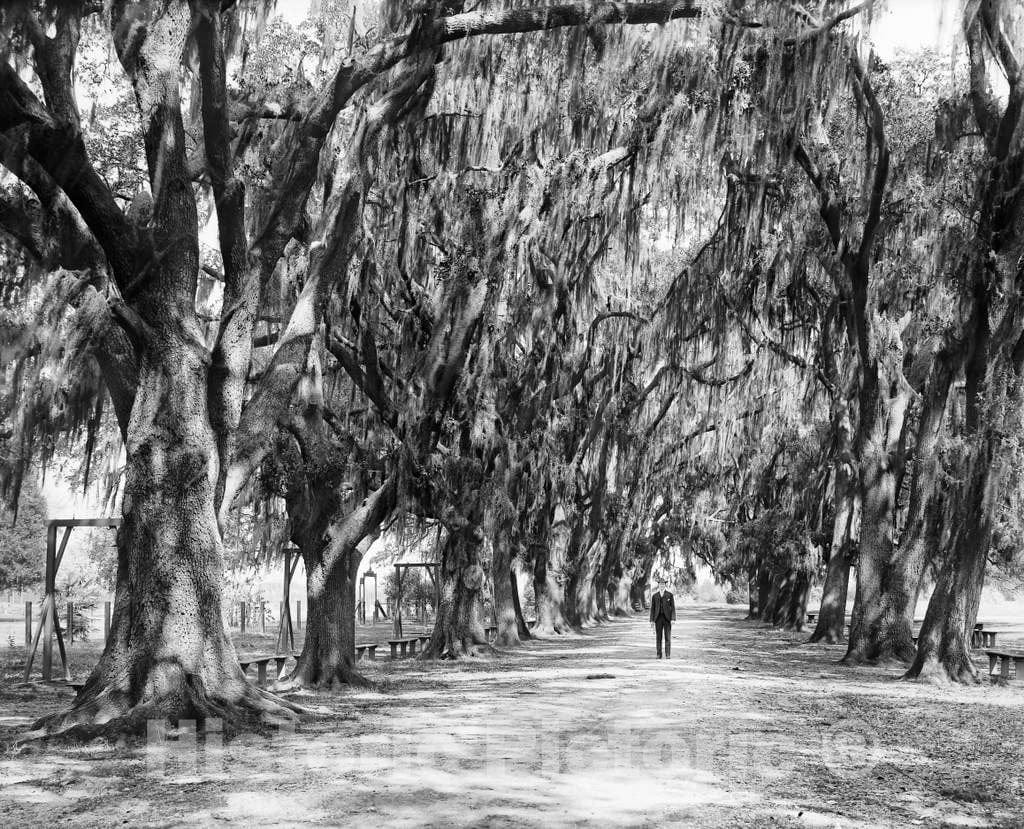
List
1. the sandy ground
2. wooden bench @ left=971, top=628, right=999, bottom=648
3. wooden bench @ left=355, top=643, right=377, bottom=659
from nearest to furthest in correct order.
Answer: the sandy ground
wooden bench @ left=355, top=643, right=377, bottom=659
wooden bench @ left=971, top=628, right=999, bottom=648

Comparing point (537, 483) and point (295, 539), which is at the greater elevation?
point (537, 483)

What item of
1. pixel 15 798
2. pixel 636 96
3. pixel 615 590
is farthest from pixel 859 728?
pixel 615 590

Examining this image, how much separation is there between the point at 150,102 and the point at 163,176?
685 mm

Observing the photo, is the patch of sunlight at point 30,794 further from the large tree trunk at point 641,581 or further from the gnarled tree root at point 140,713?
the large tree trunk at point 641,581

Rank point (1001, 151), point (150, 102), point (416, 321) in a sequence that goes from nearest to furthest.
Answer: point (150, 102) → point (1001, 151) → point (416, 321)

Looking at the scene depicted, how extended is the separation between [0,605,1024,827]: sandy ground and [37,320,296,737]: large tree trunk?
0.61 m

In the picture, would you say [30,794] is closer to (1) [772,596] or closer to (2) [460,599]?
(2) [460,599]

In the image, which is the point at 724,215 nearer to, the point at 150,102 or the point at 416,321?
the point at 416,321

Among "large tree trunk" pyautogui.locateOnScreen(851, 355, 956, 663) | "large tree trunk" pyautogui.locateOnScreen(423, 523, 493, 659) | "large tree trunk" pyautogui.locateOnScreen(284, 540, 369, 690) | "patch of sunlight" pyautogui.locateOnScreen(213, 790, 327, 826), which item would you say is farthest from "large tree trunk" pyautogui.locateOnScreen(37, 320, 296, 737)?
"large tree trunk" pyautogui.locateOnScreen(851, 355, 956, 663)

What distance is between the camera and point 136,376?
445 inches

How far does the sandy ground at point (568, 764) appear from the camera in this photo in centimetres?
657

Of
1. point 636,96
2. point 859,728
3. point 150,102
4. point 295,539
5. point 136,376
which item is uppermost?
point 636,96

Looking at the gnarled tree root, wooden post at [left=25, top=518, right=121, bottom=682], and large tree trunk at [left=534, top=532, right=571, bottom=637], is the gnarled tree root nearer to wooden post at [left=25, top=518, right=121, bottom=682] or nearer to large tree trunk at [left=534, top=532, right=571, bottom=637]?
wooden post at [left=25, top=518, right=121, bottom=682]

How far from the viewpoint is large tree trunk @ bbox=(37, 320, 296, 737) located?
10180 mm
